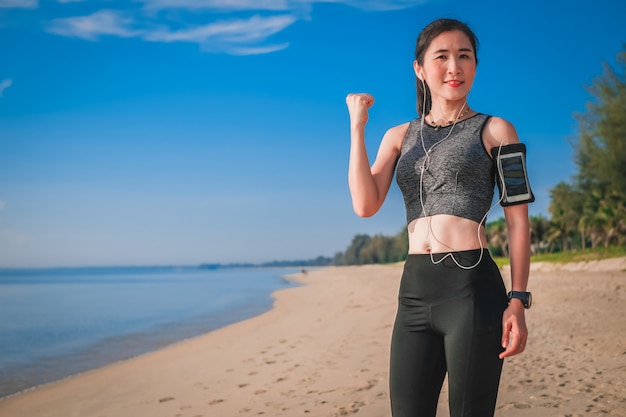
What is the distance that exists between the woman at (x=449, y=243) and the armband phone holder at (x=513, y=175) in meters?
0.03

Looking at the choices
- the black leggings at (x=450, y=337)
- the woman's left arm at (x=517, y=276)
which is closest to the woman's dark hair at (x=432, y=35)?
the woman's left arm at (x=517, y=276)

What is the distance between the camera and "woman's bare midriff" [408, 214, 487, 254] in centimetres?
208

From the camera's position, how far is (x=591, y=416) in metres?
4.77

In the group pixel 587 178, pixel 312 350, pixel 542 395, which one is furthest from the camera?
pixel 587 178

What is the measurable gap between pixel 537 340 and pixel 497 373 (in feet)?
24.4

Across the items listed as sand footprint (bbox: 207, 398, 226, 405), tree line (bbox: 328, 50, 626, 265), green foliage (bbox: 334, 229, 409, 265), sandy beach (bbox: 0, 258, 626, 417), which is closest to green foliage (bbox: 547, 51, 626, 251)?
tree line (bbox: 328, 50, 626, 265)

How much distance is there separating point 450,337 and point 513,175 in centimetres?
64

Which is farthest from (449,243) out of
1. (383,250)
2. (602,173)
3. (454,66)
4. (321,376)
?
(383,250)

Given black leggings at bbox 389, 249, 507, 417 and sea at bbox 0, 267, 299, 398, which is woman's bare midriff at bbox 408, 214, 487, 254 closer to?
black leggings at bbox 389, 249, 507, 417

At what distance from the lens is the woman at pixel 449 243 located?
2.00m

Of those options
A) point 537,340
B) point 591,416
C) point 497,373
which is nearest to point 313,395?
point 591,416

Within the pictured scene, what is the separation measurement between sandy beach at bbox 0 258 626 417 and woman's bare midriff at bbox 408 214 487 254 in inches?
140

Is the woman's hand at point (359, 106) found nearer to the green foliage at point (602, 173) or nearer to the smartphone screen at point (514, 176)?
the smartphone screen at point (514, 176)

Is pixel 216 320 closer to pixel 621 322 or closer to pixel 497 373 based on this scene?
pixel 621 322
